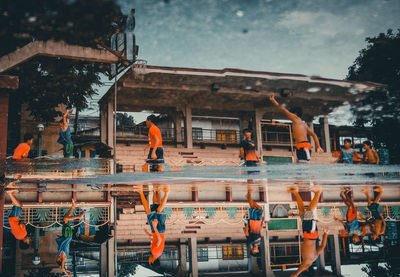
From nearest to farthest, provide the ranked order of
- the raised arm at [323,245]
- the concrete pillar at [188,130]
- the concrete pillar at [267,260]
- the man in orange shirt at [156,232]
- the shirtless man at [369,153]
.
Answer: the concrete pillar at [267,260], the raised arm at [323,245], the man in orange shirt at [156,232], the shirtless man at [369,153], the concrete pillar at [188,130]

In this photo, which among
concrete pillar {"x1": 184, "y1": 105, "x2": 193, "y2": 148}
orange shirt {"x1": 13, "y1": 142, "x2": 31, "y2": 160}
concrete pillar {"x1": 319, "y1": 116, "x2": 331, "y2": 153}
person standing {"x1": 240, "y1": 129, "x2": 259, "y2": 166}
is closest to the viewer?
person standing {"x1": 240, "y1": 129, "x2": 259, "y2": 166}

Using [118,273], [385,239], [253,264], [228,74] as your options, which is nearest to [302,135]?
[385,239]

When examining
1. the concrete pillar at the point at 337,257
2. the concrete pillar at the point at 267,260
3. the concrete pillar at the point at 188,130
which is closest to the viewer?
the concrete pillar at the point at 337,257

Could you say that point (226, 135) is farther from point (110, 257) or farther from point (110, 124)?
point (110, 257)

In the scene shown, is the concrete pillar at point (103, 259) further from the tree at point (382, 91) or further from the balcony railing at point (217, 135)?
the tree at point (382, 91)

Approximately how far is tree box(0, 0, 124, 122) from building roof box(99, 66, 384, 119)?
5.89ft

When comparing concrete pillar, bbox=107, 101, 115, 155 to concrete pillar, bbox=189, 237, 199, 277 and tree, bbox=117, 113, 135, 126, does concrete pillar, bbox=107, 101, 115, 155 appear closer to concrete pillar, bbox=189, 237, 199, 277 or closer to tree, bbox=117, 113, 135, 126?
tree, bbox=117, 113, 135, 126

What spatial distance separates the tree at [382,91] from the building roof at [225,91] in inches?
131

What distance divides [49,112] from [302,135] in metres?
13.2

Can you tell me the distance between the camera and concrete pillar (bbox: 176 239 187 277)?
3520 millimetres

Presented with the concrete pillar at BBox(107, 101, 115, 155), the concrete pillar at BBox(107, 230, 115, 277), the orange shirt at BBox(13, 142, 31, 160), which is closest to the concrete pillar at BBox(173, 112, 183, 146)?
the concrete pillar at BBox(107, 101, 115, 155)

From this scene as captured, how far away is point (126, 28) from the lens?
14867 mm

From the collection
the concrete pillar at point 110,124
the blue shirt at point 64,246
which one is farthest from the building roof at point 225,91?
the blue shirt at point 64,246

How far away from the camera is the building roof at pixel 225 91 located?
18.5 m
